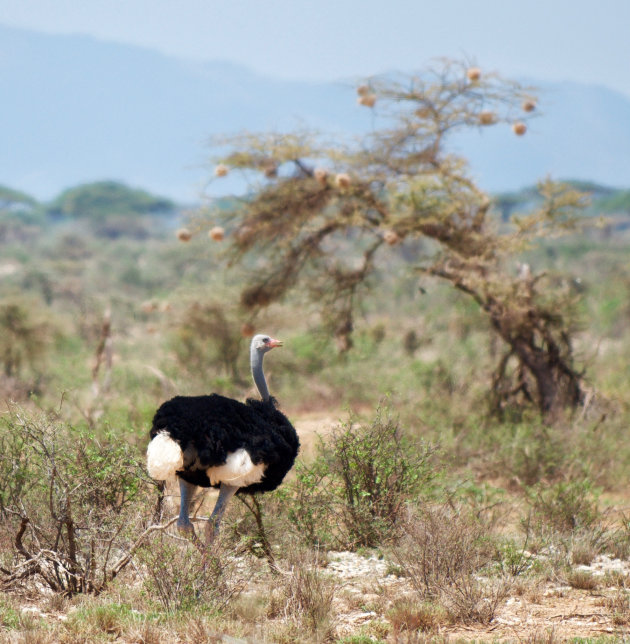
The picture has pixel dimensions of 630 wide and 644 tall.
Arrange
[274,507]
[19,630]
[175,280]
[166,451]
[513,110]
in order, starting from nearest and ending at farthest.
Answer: [19,630] < [166,451] < [274,507] < [513,110] < [175,280]

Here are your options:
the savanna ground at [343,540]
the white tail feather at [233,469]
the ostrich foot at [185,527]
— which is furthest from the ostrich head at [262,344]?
the ostrich foot at [185,527]

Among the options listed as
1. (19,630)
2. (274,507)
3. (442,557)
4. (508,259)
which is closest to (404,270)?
(508,259)

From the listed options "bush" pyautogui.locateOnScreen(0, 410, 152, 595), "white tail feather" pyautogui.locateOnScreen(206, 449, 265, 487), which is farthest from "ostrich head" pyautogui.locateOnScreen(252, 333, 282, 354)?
"white tail feather" pyautogui.locateOnScreen(206, 449, 265, 487)

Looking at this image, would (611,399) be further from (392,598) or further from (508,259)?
(392,598)

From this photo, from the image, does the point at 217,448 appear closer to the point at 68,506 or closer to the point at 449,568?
the point at 68,506

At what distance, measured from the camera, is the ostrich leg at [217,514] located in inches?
207

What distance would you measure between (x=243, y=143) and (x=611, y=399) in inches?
229

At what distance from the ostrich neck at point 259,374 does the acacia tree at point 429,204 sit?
5.38 metres

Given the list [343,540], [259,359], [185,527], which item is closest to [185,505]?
[185,527]

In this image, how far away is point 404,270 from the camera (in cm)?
1248

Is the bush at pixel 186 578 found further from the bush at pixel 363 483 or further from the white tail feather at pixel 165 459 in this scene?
the bush at pixel 363 483

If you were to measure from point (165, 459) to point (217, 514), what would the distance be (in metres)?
0.52

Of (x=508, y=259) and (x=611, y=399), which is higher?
(x=508, y=259)

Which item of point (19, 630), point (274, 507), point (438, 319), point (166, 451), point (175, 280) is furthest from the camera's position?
point (175, 280)
